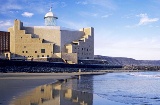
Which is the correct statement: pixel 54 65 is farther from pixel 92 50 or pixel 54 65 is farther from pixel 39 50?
pixel 92 50

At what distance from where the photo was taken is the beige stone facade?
74312 mm

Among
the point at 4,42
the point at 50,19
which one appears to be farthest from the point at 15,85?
the point at 50,19

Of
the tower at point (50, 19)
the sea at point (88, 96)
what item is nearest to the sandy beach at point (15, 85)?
the sea at point (88, 96)

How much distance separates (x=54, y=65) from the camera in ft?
212

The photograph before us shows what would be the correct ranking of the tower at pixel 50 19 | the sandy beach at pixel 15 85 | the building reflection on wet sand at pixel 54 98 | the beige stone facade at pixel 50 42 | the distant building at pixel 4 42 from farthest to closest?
1. the tower at pixel 50 19
2. the distant building at pixel 4 42
3. the beige stone facade at pixel 50 42
4. the sandy beach at pixel 15 85
5. the building reflection on wet sand at pixel 54 98

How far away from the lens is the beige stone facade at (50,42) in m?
74.3

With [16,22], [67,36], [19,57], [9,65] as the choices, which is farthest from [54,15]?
[9,65]

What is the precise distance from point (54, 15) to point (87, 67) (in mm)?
22520

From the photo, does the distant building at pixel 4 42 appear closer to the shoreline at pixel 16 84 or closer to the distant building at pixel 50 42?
the distant building at pixel 50 42

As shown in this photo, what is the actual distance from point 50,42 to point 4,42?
1386cm

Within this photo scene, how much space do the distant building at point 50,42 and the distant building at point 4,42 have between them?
165 cm

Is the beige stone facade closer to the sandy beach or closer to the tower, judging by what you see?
the tower

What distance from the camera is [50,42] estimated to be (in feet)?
261

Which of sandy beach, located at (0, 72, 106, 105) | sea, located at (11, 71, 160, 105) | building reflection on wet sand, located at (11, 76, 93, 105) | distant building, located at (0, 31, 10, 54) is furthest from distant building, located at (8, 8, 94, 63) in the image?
building reflection on wet sand, located at (11, 76, 93, 105)
